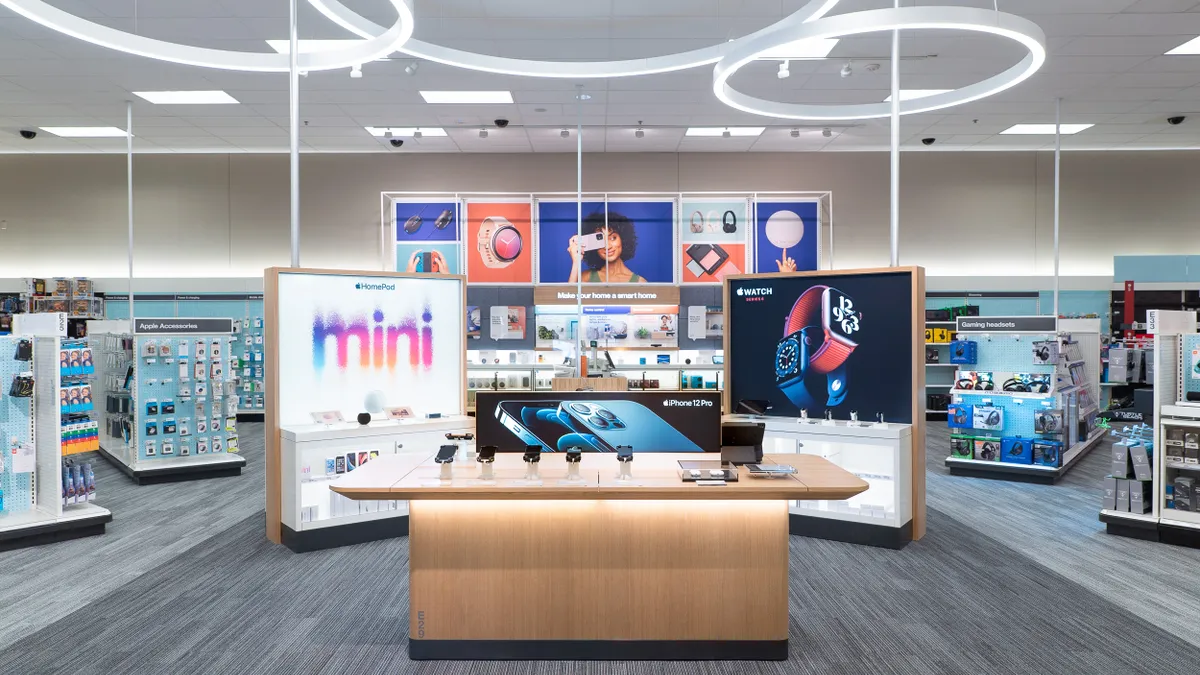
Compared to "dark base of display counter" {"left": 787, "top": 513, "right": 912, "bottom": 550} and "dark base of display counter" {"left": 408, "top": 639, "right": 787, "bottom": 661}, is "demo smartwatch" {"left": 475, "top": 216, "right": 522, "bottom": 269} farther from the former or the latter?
"dark base of display counter" {"left": 408, "top": 639, "right": 787, "bottom": 661}

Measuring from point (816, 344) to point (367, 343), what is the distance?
3.88 meters

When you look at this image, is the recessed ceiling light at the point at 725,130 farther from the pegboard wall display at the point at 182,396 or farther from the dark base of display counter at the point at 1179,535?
the pegboard wall display at the point at 182,396

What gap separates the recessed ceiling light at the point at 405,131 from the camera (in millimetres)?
9641

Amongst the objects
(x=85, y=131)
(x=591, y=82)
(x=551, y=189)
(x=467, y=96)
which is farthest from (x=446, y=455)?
(x=85, y=131)

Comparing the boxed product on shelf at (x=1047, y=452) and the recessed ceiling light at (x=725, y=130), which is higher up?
the recessed ceiling light at (x=725, y=130)

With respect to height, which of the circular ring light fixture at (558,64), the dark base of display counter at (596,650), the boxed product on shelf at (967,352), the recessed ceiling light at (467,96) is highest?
the recessed ceiling light at (467,96)

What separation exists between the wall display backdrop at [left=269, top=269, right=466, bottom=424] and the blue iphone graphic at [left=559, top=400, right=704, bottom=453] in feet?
7.51

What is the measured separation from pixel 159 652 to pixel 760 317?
4.97 metres

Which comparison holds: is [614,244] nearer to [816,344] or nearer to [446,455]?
[816,344]

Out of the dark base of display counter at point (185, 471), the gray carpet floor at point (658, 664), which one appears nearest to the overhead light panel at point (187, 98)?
the dark base of display counter at point (185, 471)

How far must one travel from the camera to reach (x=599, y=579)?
10.8ft

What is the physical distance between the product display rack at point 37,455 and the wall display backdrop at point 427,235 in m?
5.16

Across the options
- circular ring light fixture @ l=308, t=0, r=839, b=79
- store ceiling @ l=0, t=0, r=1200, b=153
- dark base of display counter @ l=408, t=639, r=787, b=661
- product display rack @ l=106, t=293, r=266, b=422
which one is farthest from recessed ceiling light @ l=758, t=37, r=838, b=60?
product display rack @ l=106, t=293, r=266, b=422

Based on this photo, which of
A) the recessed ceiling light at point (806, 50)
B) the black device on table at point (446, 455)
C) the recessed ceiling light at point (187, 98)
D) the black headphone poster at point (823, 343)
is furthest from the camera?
the recessed ceiling light at point (187, 98)
